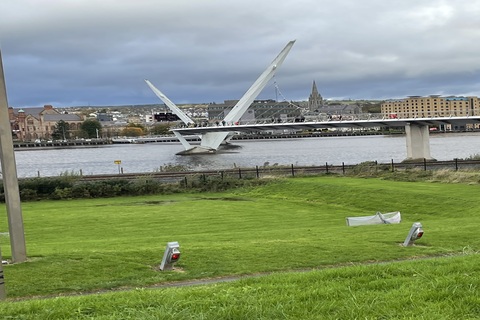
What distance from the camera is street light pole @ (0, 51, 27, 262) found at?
9.43m

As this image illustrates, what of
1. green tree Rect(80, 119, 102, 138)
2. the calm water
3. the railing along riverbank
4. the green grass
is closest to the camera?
the green grass

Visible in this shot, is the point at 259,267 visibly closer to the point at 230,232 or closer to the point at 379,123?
the point at 230,232

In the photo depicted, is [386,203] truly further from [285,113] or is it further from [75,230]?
[285,113]

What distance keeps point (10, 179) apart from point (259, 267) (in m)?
4.91

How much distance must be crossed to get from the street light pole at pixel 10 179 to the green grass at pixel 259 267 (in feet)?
1.56

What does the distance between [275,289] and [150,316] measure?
1.73 meters

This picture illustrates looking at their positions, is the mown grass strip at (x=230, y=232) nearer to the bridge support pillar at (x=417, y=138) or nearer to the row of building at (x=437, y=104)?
the bridge support pillar at (x=417, y=138)

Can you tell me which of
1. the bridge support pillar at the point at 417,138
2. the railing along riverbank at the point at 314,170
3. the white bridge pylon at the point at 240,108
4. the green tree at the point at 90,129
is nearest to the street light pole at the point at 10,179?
the railing along riverbank at the point at 314,170

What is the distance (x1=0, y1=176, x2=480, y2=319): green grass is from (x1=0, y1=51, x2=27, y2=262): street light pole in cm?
47

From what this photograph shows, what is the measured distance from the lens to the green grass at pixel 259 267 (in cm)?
460

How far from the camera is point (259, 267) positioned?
30.6 ft

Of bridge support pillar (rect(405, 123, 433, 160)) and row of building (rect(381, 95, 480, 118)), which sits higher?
row of building (rect(381, 95, 480, 118))

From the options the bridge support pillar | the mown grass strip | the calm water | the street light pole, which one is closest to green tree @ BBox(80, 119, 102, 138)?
the calm water

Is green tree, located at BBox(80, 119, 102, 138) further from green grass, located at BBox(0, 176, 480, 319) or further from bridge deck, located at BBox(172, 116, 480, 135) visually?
green grass, located at BBox(0, 176, 480, 319)
